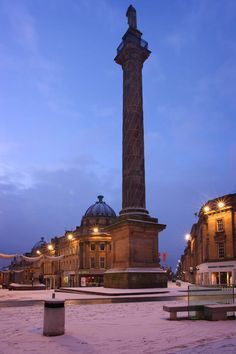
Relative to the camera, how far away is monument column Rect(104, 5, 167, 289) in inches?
1174

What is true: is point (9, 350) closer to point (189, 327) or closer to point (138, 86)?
point (189, 327)

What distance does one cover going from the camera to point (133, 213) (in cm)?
3169

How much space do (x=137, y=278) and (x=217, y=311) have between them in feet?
58.0

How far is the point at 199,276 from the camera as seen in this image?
192 feet

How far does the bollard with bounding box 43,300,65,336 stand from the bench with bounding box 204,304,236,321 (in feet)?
15.5

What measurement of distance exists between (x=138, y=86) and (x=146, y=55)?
4.05 m

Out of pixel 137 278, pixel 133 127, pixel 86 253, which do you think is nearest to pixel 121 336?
pixel 137 278

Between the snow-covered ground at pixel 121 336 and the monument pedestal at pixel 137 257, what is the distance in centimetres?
1678

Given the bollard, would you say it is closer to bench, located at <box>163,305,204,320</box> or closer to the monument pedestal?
bench, located at <box>163,305,204,320</box>

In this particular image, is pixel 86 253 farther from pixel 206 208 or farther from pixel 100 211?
pixel 206 208

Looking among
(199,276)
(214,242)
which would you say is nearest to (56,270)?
(199,276)

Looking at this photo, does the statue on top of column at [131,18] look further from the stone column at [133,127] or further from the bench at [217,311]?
the bench at [217,311]

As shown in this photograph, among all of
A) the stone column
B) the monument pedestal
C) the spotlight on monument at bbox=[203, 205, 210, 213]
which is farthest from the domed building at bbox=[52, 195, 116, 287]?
the monument pedestal

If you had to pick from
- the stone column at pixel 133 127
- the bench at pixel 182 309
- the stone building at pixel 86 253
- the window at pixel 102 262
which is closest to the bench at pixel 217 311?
the bench at pixel 182 309
